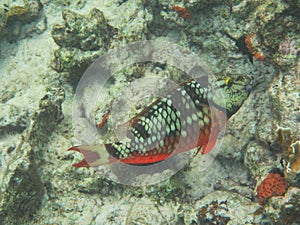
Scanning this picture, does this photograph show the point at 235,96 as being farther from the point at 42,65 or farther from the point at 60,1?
the point at 60,1

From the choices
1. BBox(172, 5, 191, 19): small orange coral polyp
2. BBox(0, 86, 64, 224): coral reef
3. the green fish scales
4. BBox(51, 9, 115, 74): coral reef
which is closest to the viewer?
the green fish scales

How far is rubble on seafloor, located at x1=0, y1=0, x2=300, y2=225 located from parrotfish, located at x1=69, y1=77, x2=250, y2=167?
39 centimetres

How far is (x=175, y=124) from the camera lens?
326cm

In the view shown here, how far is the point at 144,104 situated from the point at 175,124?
1.15 m

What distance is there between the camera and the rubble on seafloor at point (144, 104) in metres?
3.60

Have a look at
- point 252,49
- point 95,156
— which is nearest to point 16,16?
point 95,156

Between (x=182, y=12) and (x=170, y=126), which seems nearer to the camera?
(x=170, y=126)

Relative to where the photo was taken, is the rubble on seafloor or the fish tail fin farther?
the rubble on seafloor

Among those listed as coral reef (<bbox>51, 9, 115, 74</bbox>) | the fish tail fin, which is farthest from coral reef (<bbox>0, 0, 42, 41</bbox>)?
Answer: the fish tail fin

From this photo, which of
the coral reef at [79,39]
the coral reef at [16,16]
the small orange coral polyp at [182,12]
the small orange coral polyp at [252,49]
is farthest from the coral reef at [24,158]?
the small orange coral polyp at [252,49]

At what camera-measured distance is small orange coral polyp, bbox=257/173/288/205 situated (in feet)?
11.5

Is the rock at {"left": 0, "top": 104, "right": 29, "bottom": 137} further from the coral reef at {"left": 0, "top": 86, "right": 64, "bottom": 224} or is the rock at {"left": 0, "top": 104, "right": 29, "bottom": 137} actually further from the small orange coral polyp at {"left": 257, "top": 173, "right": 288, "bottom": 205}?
the small orange coral polyp at {"left": 257, "top": 173, "right": 288, "bottom": 205}

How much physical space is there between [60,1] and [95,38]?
6.35 ft

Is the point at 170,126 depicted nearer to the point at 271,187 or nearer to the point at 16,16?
the point at 271,187
